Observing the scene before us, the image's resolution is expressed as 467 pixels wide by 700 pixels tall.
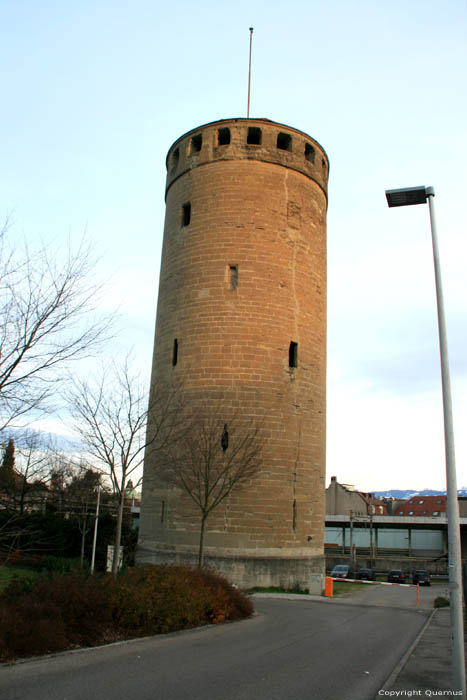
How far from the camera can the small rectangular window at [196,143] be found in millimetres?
24375

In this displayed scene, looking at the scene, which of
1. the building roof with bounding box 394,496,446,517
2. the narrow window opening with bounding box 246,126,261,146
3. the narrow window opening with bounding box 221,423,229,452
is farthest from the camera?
the building roof with bounding box 394,496,446,517

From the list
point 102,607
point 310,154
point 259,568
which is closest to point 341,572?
point 259,568

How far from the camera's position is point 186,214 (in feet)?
79.3

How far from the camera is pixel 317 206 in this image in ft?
80.9

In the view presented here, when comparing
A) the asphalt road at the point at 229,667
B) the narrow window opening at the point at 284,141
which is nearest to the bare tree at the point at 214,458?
the asphalt road at the point at 229,667

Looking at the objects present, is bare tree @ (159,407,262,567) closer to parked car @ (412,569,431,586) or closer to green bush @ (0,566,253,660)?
green bush @ (0,566,253,660)

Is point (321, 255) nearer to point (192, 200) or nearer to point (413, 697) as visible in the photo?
point (192, 200)

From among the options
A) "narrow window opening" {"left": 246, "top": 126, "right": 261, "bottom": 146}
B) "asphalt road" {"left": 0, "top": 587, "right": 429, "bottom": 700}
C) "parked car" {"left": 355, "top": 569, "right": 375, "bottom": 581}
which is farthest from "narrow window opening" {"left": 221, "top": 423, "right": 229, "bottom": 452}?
"parked car" {"left": 355, "top": 569, "right": 375, "bottom": 581}

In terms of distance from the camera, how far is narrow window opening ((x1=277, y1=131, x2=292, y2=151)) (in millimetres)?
24031

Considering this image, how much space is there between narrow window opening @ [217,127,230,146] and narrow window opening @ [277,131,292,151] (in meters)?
2.15

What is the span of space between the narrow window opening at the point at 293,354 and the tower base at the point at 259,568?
275 inches

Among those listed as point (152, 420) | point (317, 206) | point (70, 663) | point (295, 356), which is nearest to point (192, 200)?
point (317, 206)

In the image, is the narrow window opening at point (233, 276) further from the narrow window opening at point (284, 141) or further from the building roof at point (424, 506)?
the building roof at point (424, 506)

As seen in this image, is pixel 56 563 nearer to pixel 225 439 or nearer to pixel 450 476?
pixel 225 439
